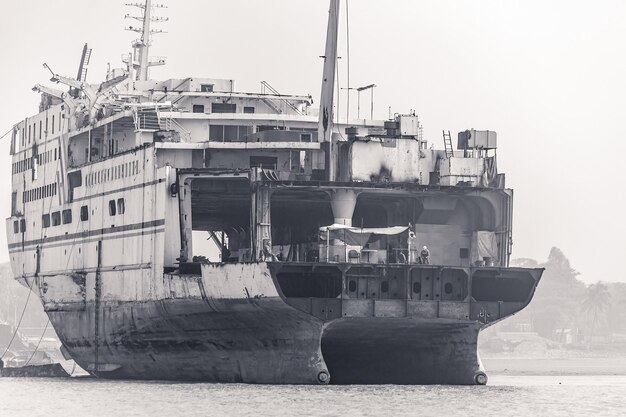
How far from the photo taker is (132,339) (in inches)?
2419

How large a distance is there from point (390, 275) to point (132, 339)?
1170 centimetres

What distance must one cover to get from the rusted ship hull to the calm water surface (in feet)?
2.94

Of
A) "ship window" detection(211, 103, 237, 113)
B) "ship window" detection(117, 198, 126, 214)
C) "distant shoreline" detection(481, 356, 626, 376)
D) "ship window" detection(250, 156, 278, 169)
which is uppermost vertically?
"ship window" detection(211, 103, 237, 113)

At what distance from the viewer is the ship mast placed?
57.8m

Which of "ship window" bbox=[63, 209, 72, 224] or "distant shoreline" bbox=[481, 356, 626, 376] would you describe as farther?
"distant shoreline" bbox=[481, 356, 626, 376]

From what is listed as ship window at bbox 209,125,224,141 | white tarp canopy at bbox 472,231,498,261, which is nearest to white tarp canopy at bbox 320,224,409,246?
white tarp canopy at bbox 472,231,498,261

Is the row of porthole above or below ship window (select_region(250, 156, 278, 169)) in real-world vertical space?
below

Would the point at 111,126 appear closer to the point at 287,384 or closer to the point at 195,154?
the point at 195,154

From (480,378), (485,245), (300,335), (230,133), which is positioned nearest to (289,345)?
(300,335)

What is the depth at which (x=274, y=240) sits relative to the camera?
65125 mm

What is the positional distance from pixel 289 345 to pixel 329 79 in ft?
32.0

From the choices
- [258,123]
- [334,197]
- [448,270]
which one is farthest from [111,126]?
[448,270]

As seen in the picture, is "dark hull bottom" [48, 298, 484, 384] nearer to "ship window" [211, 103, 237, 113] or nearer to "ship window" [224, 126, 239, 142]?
"ship window" [224, 126, 239, 142]

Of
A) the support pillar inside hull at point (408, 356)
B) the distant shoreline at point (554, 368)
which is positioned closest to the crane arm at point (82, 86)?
the support pillar inside hull at point (408, 356)
